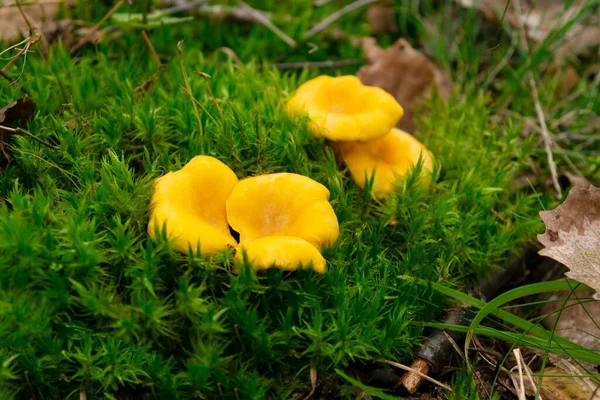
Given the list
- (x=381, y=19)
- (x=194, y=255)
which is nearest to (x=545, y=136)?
(x=381, y=19)

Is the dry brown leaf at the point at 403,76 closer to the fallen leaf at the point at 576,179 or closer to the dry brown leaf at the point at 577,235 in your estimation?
the fallen leaf at the point at 576,179

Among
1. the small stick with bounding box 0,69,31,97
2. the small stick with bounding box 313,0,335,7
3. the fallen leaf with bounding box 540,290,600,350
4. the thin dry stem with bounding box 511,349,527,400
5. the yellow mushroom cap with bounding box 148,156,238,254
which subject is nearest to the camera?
the yellow mushroom cap with bounding box 148,156,238,254

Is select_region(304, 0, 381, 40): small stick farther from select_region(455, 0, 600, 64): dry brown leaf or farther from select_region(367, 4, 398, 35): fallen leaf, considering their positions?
select_region(455, 0, 600, 64): dry brown leaf

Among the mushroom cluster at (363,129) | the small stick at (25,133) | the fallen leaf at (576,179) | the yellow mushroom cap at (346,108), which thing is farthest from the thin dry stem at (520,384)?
the small stick at (25,133)

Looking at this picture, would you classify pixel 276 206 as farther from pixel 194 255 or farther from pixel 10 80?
pixel 10 80

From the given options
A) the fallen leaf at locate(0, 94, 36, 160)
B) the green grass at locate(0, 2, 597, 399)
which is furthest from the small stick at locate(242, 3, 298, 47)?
the fallen leaf at locate(0, 94, 36, 160)

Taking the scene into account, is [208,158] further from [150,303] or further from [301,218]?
[150,303]

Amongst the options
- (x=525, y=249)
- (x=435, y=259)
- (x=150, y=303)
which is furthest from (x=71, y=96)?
(x=525, y=249)
